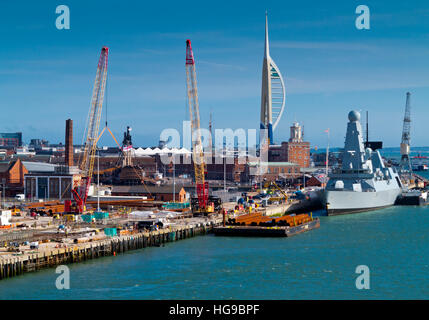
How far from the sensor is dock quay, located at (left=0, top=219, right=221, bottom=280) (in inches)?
1334

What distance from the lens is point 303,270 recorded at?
116 feet

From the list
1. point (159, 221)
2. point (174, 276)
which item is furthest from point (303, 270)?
point (159, 221)

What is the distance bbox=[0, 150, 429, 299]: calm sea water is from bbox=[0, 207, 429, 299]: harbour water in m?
0.05

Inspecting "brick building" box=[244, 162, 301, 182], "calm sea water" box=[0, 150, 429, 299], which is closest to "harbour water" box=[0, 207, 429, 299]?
"calm sea water" box=[0, 150, 429, 299]

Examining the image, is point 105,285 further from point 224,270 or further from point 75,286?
point 224,270

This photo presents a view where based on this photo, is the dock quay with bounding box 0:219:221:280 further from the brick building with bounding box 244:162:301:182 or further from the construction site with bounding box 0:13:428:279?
the brick building with bounding box 244:162:301:182

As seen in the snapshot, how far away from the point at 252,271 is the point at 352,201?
36.6m

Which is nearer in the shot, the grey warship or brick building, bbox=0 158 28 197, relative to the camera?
the grey warship

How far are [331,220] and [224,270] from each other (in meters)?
28.8

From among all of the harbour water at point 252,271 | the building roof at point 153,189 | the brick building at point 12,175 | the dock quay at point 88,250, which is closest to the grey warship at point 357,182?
the building roof at point 153,189

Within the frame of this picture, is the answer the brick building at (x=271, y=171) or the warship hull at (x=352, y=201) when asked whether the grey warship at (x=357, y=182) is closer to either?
the warship hull at (x=352, y=201)

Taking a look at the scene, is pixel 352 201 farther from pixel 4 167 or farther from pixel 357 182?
pixel 4 167

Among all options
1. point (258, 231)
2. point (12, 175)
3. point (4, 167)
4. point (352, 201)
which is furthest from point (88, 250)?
point (4, 167)

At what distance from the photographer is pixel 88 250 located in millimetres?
39188
